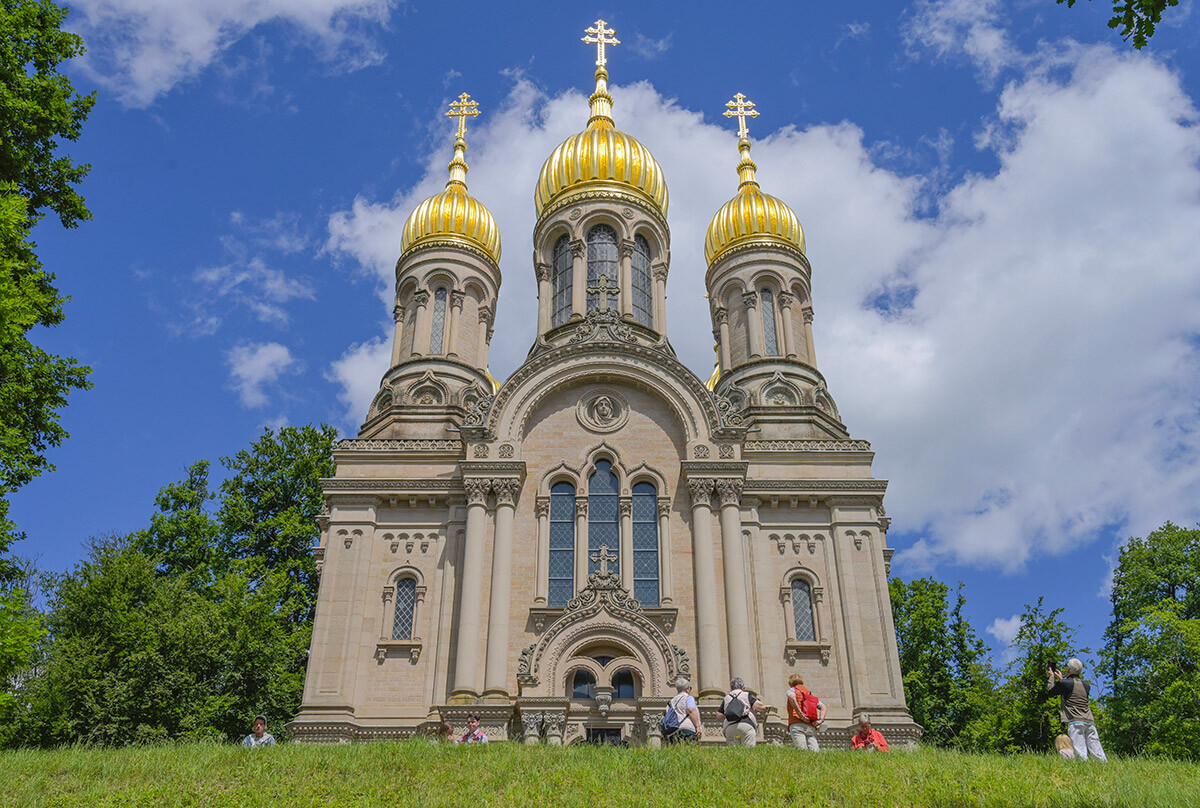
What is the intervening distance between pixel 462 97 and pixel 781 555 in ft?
80.8

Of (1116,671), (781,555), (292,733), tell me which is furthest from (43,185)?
(1116,671)

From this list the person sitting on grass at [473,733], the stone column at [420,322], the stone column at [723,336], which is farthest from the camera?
the stone column at [723,336]

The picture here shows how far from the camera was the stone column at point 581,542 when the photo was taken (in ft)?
75.7

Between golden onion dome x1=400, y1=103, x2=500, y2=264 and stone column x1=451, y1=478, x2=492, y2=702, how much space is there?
12.4m

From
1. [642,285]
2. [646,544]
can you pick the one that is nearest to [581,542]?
[646,544]

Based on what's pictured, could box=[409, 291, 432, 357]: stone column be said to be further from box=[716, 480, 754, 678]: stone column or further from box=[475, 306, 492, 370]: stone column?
box=[716, 480, 754, 678]: stone column

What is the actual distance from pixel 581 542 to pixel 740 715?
9857mm

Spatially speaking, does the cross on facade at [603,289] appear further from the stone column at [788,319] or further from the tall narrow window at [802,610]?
the tall narrow window at [802,610]

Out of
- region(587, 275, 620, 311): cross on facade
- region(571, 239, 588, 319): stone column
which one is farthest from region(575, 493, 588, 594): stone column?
region(587, 275, 620, 311): cross on facade

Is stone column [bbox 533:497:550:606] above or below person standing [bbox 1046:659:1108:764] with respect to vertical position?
above

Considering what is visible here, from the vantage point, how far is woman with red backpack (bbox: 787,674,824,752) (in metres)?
14.7

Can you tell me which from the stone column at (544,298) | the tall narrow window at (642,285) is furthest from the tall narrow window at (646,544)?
the stone column at (544,298)

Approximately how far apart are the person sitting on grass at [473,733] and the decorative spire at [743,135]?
925 inches

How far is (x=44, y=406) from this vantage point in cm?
1617
